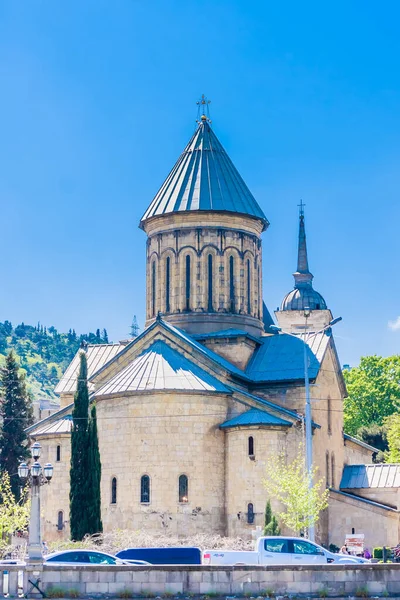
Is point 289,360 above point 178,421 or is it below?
above

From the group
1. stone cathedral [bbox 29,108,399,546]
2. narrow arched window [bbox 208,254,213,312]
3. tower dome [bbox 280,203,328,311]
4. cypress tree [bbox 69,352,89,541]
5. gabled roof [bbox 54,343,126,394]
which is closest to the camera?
cypress tree [bbox 69,352,89,541]

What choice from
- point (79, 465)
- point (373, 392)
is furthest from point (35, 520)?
point (373, 392)

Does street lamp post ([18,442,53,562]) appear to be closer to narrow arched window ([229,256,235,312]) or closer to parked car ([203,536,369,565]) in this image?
parked car ([203,536,369,565])

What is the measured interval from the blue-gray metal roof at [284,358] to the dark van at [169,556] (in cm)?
1520

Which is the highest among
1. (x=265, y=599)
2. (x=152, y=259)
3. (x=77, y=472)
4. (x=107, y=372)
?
(x=152, y=259)

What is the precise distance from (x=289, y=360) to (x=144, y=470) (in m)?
8.25

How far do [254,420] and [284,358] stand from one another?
18.4 ft

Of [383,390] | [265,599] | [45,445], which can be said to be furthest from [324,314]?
[265,599]

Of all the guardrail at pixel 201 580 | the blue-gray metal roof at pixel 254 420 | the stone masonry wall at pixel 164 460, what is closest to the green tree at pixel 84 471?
the stone masonry wall at pixel 164 460

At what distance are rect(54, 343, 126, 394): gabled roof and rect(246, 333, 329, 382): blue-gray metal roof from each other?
6.20 metres

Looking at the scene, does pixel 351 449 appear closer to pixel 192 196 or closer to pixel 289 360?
pixel 289 360

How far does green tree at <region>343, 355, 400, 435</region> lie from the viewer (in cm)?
6838

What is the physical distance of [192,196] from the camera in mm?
44312

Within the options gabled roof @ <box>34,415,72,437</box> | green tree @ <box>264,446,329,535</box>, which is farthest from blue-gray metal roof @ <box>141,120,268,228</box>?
green tree @ <box>264,446,329,535</box>
